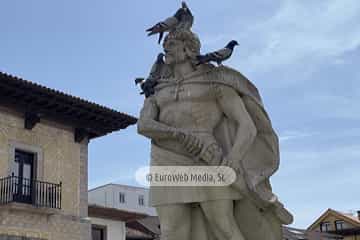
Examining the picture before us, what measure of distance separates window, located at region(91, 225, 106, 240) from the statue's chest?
2210 cm

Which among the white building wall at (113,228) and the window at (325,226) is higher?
the window at (325,226)

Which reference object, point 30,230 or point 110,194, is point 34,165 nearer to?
point 30,230

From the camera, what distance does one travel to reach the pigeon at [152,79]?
169 inches

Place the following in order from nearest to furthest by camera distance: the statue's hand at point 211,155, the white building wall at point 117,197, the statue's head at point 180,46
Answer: the statue's hand at point 211,155, the statue's head at point 180,46, the white building wall at point 117,197

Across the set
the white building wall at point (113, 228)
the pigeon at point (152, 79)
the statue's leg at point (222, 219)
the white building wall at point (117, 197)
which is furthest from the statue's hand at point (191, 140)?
the white building wall at point (117, 197)

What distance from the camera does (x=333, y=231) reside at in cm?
4669

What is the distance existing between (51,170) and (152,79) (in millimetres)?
16575

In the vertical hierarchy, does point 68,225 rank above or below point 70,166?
below

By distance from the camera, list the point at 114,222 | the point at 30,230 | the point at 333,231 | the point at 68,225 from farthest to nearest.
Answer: the point at 333,231, the point at 114,222, the point at 68,225, the point at 30,230

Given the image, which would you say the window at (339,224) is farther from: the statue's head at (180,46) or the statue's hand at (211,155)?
the statue's hand at (211,155)

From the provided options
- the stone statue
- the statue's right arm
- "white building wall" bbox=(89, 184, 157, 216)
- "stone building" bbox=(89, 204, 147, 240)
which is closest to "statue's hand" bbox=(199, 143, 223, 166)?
the stone statue

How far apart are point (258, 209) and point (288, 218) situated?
0.20m

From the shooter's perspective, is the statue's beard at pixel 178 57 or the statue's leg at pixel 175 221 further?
the statue's beard at pixel 178 57

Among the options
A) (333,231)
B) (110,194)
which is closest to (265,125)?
(110,194)
